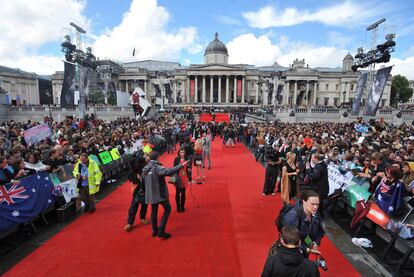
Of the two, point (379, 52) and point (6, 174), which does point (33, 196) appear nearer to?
point (6, 174)

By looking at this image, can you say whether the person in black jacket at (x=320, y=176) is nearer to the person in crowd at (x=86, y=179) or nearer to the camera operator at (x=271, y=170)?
the camera operator at (x=271, y=170)

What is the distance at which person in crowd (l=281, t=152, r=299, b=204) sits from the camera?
767 centimetres

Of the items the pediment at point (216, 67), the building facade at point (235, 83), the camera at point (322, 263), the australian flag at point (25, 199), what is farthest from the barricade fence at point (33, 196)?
the pediment at point (216, 67)

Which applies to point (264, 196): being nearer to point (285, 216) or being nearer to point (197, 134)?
point (285, 216)

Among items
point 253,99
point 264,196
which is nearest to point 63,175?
point 264,196

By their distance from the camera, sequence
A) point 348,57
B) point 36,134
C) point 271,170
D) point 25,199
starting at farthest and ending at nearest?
point 348,57, point 36,134, point 271,170, point 25,199

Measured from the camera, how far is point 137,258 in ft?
17.5

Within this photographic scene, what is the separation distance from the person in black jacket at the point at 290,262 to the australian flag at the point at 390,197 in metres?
4.23

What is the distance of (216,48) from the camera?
285 feet

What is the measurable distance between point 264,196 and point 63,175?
22.1ft

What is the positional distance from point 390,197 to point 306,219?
3.43 metres

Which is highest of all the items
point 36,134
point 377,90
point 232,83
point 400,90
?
point 232,83

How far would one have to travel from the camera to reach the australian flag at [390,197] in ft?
18.0

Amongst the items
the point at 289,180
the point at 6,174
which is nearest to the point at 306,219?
the point at 289,180
